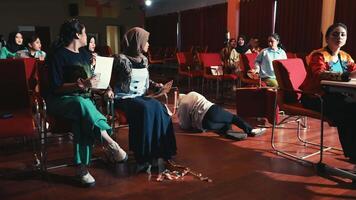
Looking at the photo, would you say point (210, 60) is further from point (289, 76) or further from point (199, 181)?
point (199, 181)

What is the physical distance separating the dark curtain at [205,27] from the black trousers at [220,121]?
713cm

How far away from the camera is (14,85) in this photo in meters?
2.85

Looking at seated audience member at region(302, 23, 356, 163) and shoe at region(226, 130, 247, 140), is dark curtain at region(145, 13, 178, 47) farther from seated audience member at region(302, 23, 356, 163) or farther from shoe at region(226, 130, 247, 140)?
seated audience member at region(302, 23, 356, 163)

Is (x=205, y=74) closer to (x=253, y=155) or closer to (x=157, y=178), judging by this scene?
(x=253, y=155)

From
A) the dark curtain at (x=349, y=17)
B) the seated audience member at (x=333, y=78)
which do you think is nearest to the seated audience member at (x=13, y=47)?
the seated audience member at (x=333, y=78)

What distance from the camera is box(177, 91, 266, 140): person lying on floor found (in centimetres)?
388

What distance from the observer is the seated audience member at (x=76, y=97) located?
8.27 ft

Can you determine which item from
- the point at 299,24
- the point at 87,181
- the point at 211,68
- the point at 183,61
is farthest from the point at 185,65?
the point at 87,181

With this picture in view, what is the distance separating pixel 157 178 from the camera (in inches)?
106

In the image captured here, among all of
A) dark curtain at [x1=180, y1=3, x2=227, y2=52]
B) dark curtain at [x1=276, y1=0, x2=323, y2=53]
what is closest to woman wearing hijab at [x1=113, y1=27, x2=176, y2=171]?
dark curtain at [x1=276, y1=0, x2=323, y2=53]

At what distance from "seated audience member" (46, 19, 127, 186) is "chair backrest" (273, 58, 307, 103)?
63.8 inches

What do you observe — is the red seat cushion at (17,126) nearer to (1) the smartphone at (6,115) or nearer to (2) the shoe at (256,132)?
(1) the smartphone at (6,115)

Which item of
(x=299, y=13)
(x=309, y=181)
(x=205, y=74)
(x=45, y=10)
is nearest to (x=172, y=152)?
(x=309, y=181)

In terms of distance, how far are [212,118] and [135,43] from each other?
56.6 inches
